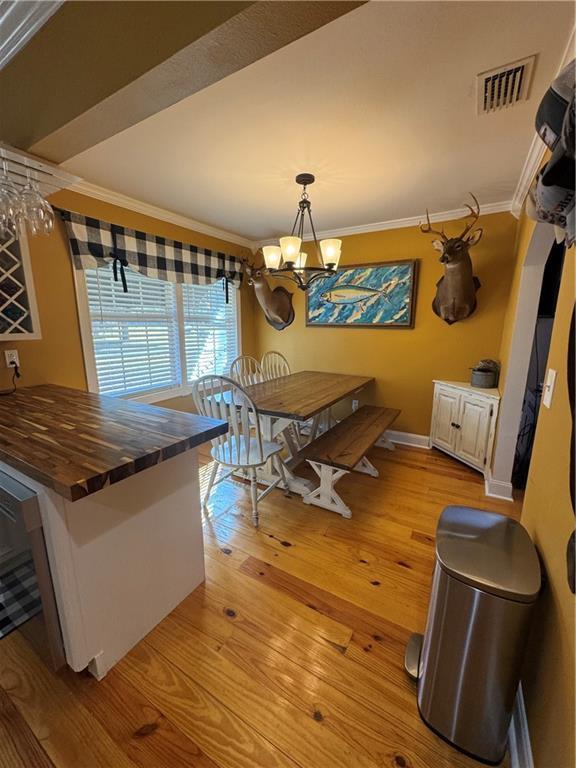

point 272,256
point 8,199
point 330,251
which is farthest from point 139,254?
point 330,251

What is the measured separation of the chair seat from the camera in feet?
6.71

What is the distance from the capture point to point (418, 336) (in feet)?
10.7

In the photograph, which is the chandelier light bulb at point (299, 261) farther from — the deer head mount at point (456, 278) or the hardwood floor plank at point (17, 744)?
the hardwood floor plank at point (17, 744)

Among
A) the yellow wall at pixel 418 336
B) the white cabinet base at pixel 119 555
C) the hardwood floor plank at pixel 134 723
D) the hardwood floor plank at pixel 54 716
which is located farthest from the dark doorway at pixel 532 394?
the hardwood floor plank at pixel 54 716

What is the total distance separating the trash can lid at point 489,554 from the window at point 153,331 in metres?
2.74

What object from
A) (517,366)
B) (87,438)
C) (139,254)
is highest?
(139,254)

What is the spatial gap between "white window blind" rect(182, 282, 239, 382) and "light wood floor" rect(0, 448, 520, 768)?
7.18 feet

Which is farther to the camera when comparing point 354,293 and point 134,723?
point 354,293

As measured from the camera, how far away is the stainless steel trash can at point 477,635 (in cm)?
87

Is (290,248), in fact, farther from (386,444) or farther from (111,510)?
(386,444)

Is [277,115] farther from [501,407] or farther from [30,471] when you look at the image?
[501,407]

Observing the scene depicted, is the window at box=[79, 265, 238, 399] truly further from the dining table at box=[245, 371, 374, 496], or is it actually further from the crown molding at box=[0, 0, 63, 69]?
the crown molding at box=[0, 0, 63, 69]

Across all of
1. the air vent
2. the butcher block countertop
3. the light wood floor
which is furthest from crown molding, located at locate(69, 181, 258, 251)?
the light wood floor

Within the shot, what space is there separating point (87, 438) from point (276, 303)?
298 cm
